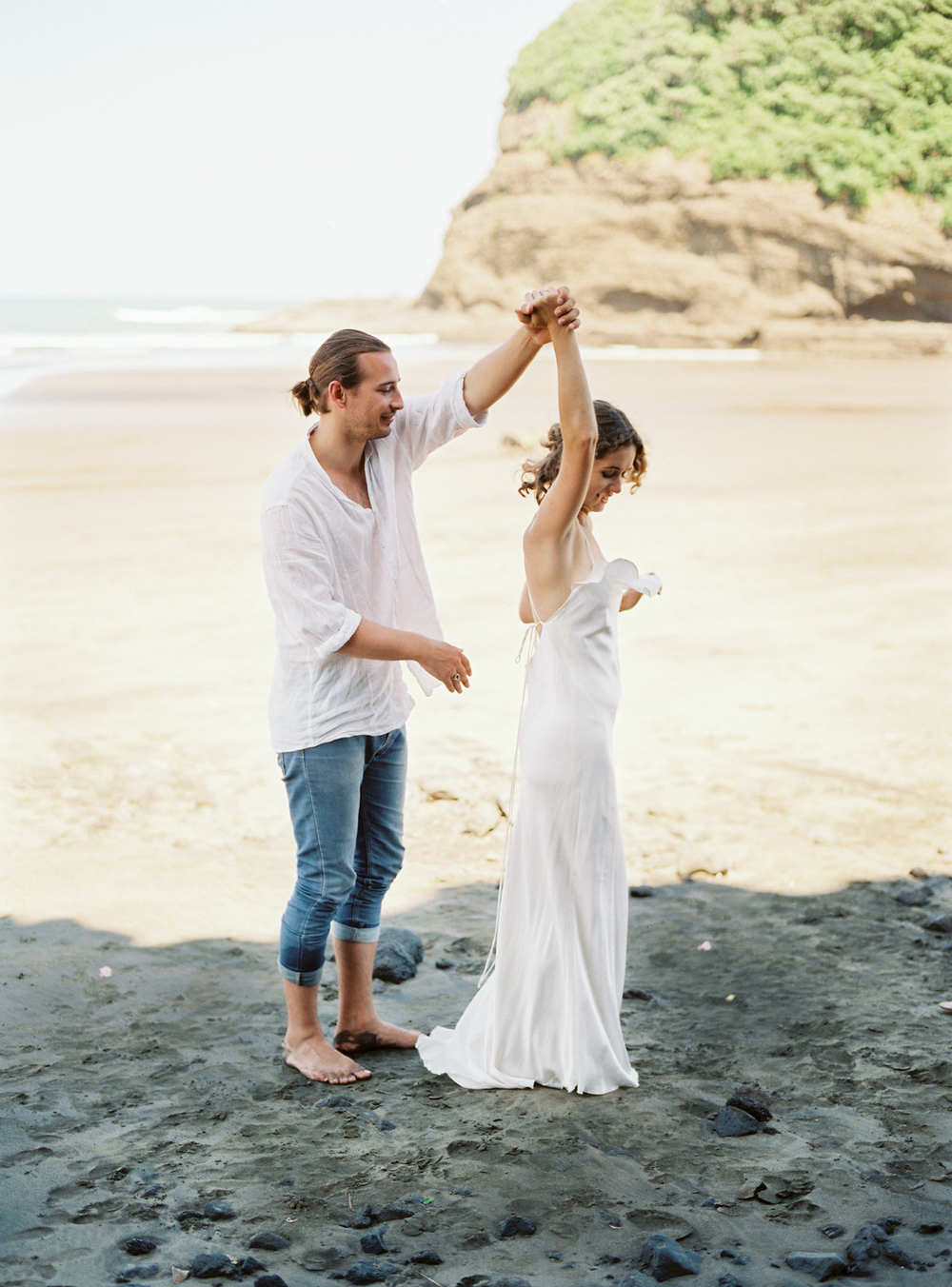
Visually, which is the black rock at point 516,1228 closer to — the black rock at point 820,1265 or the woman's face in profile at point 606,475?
the black rock at point 820,1265

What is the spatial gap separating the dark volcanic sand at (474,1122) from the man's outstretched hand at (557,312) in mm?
1752

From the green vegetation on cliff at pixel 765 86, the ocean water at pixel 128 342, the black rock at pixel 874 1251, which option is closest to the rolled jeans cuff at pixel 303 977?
the black rock at pixel 874 1251

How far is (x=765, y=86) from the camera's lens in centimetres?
3203

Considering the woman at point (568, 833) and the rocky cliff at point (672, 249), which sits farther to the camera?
the rocky cliff at point (672, 249)

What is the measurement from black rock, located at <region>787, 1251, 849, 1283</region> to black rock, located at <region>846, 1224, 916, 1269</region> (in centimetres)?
2

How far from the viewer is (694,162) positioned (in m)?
36.6

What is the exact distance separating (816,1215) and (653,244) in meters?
38.7

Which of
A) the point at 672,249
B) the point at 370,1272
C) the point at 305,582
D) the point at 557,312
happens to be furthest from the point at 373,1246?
the point at 672,249

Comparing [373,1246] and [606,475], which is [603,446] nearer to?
[606,475]

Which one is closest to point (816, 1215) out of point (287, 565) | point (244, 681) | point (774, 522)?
point (287, 565)

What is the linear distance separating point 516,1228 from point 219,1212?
0.57 m

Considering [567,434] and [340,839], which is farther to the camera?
[340,839]

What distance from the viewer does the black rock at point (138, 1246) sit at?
2143mm

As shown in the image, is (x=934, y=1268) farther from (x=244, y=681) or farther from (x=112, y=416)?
(x=112, y=416)
